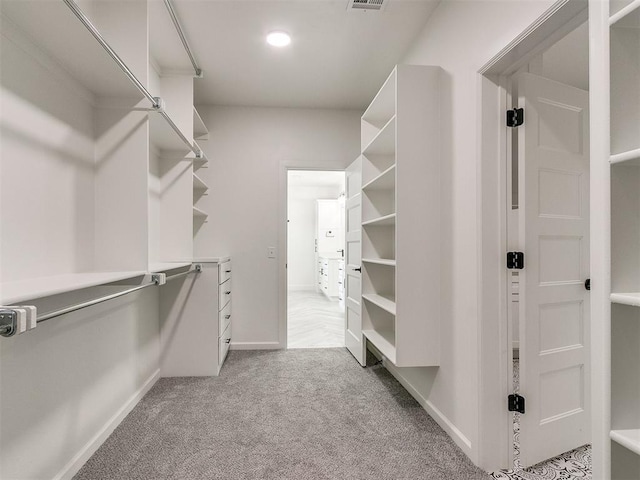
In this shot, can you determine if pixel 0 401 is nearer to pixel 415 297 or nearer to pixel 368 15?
pixel 415 297

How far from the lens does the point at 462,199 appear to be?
185 cm

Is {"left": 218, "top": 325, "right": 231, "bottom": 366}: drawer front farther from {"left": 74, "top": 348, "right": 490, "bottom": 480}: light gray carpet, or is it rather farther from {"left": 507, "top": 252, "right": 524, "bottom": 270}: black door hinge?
{"left": 507, "top": 252, "right": 524, "bottom": 270}: black door hinge

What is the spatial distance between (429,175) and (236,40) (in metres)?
1.73

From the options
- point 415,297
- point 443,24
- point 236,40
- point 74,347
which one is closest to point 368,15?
point 443,24

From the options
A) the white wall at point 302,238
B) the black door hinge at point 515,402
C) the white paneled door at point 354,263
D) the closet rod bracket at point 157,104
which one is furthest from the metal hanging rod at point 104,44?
the white wall at point 302,238

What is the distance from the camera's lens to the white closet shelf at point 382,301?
224 cm

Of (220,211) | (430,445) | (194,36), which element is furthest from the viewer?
(220,211)

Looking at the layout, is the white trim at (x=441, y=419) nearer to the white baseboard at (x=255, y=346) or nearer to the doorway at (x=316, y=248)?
the white baseboard at (x=255, y=346)

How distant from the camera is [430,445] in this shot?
6.15ft

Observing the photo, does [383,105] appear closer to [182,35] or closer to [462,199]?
[462,199]

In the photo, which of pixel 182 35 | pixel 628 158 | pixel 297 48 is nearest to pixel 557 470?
pixel 628 158

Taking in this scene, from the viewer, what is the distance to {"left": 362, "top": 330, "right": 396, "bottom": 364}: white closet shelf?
2213 millimetres

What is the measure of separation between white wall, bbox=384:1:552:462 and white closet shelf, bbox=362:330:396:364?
285mm

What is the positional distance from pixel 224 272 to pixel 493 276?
2324 millimetres
